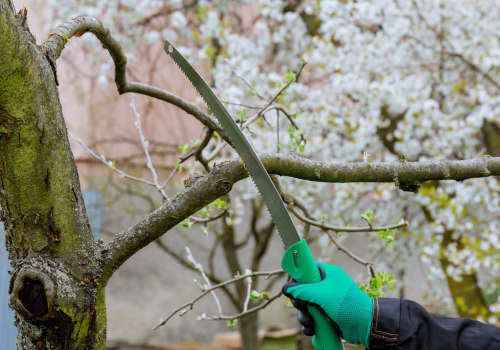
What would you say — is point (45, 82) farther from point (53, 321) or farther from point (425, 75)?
point (425, 75)

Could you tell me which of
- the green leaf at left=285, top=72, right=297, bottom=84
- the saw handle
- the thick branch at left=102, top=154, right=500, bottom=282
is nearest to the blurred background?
the green leaf at left=285, top=72, right=297, bottom=84

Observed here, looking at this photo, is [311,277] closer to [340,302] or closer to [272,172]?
[340,302]

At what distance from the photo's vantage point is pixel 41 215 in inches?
59.9

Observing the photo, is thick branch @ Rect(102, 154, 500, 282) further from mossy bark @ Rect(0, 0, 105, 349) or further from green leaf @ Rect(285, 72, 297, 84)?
green leaf @ Rect(285, 72, 297, 84)

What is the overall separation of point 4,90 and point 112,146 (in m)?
6.50

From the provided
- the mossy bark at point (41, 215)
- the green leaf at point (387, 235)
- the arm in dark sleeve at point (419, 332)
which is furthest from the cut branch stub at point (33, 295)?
the green leaf at point (387, 235)

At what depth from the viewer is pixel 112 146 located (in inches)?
307

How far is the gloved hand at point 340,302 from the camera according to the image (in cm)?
155

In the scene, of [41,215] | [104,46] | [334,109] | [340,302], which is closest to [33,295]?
[41,215]

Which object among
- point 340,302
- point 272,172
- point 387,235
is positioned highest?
point 272,172

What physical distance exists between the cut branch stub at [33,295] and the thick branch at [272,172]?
18 cm

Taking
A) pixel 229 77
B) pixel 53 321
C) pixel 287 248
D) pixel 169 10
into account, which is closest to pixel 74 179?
pixel 53 321

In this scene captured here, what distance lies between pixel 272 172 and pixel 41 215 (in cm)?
71

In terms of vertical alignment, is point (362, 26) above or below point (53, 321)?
above
